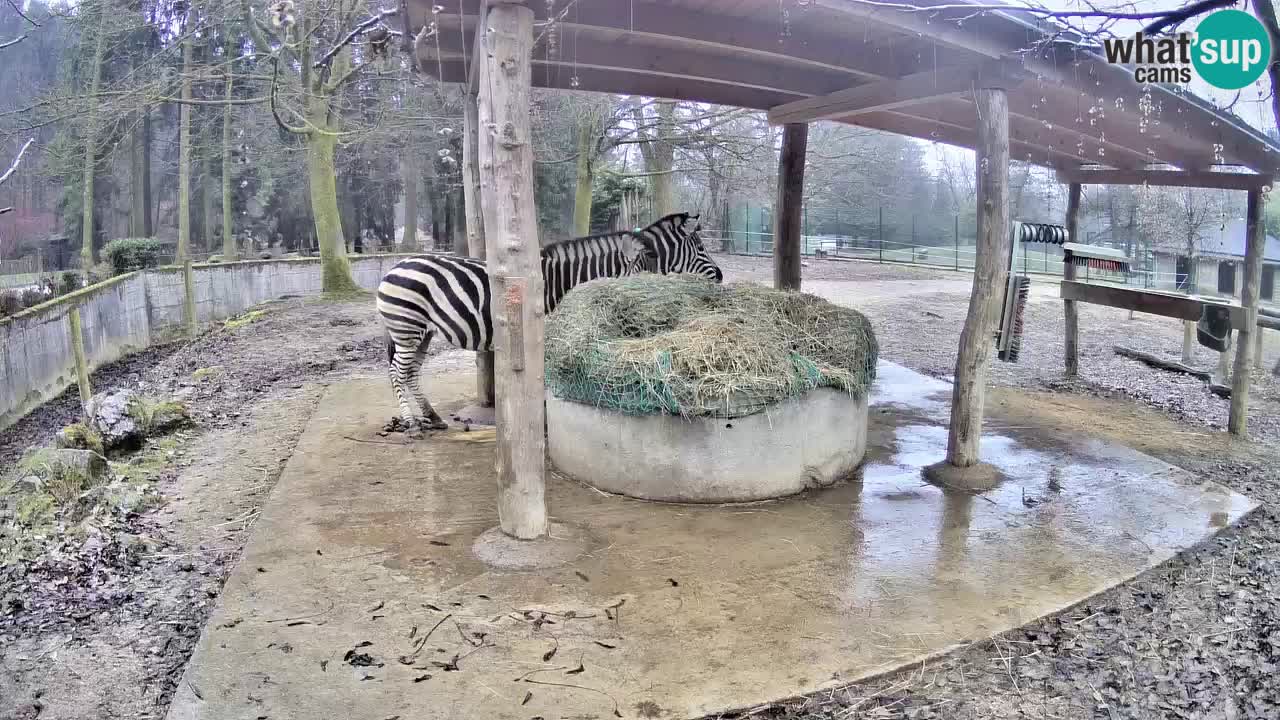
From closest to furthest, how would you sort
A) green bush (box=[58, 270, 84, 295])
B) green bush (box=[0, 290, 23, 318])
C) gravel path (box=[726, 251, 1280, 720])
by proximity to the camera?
gravel path (box=[726, 251, 1280, 720]), green bush (box=[0, 290, 23, 318]), green bush (box=[58, 270, 84, 295])

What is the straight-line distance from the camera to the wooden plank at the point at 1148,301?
309 inches

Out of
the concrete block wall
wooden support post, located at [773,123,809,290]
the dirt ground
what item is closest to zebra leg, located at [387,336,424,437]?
the dirt ground

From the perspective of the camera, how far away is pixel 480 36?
438 cm

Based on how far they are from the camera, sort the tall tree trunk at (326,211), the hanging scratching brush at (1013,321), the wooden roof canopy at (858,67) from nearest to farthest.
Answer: the wooden roof canopy at (858,67), the hanging scratching brush at (1013,321), the tall tree trunk at (326,211)

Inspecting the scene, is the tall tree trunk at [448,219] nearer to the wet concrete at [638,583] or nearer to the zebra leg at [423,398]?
the zebra leg at [423,398]

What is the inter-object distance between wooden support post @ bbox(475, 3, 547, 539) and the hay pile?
0.93m

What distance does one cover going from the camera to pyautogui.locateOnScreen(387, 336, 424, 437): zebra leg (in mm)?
7020

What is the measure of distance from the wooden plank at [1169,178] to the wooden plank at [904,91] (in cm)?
353

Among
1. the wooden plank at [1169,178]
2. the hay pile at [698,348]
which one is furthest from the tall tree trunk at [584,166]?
the hay pile at [698,348]

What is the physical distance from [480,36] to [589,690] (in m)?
3.28

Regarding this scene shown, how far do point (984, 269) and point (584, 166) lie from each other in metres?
12.5

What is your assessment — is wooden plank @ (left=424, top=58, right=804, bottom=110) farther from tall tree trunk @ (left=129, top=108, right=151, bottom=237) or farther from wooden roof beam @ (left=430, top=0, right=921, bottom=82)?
tall tree trunk @ (left=129, top=108, right=151, bottom=237)

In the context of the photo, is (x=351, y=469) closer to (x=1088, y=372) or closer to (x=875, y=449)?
(x=875, y=449)

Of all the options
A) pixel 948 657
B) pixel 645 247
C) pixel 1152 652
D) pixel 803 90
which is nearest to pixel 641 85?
pixel 803 90
